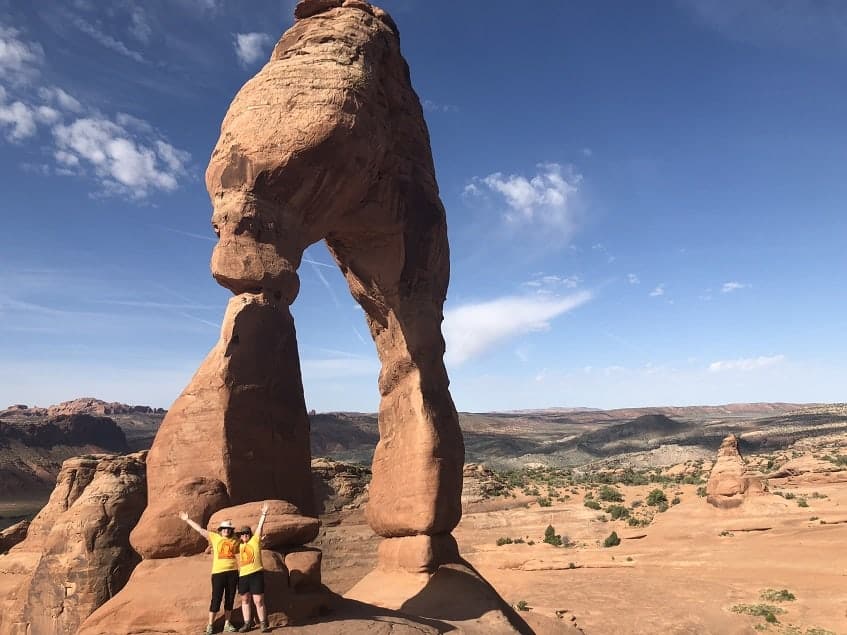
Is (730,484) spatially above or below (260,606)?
below

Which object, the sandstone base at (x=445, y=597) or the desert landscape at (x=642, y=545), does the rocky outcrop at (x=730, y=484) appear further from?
the sandstone base at (x=445, y=597)

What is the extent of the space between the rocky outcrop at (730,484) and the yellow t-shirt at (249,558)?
83.5 ft

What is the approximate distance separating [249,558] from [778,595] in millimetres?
15453

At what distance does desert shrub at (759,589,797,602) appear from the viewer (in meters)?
14.4

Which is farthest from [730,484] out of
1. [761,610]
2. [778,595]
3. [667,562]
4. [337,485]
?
[337,485]

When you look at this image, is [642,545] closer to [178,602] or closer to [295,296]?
[295,296]

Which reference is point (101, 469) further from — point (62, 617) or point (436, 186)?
point (436, 186)

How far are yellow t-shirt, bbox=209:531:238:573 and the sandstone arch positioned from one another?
957 mm

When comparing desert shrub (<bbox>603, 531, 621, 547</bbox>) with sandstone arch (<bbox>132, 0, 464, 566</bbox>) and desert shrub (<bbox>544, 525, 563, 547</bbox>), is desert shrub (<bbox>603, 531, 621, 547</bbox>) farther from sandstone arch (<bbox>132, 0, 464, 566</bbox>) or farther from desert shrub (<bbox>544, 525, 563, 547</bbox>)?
sandstone arch (<bbox>132, 0, 464, 566</bbox>)

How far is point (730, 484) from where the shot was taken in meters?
25.0

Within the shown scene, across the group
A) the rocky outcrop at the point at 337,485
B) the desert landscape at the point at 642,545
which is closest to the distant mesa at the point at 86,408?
the desert landscape at the point at 642,545

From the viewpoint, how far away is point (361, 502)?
24375 mm

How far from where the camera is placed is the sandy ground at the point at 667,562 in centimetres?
1335

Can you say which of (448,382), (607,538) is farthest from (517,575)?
(448,382)
